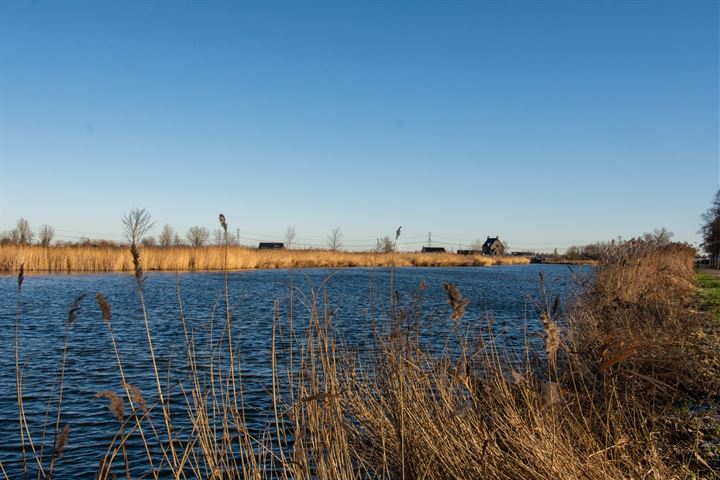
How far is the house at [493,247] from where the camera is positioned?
306 feet

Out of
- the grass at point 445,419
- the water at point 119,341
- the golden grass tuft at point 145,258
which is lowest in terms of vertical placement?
the water at point 119,341

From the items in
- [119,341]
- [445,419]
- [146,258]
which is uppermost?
[146,258]

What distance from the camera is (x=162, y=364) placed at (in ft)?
30.3

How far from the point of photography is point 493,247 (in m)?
93.3

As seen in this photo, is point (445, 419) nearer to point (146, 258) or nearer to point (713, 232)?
point (146, 258)

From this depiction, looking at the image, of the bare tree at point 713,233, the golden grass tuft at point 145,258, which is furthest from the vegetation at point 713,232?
the golden grass tuft at point 145,258

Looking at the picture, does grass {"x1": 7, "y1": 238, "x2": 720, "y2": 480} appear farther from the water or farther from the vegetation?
the vegetation

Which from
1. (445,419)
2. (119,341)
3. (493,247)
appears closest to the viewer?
(445,419)

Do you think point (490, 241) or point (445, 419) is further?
point (490, 241)

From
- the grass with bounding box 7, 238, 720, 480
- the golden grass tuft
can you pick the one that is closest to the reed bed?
the golden grass tuft

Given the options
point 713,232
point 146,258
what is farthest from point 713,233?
point 146,258

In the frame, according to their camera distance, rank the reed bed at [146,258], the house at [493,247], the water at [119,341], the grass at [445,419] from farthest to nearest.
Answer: the house at [493,247]
the reed bed at [146,258]
the water at [119,341]
the grass at [445,419]

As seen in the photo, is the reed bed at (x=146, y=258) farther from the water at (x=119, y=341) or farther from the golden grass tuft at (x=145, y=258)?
the water at (x=119, y=341)

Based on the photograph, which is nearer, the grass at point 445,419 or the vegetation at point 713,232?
the grass at point 445,419
